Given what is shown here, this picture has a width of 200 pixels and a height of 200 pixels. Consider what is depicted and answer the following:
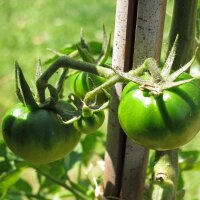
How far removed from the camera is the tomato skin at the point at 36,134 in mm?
960

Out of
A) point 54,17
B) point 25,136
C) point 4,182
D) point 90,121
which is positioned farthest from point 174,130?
point 54,17

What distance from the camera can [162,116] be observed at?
2.70 feet

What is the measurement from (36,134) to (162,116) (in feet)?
0.84

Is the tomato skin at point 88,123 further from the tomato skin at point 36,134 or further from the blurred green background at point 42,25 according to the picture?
the blurred green background at point 42,25

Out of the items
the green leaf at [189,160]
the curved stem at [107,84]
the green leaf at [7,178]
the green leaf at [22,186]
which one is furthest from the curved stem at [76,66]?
the green leaf at [22,186]

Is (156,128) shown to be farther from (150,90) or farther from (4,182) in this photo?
(4,182)

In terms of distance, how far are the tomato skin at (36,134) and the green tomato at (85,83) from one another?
86mm

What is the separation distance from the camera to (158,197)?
95 cm

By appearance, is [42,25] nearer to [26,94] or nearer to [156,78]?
[26,94]

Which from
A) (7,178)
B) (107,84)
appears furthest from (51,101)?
(7,178)

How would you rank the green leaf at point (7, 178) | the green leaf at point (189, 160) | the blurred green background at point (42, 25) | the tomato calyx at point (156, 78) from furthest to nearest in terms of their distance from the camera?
the blurred green background at point (42, 25) < the green leaf at point (189, 160) < the green leaf at point (7, 178) < the tomato calyx at point (156, 78)

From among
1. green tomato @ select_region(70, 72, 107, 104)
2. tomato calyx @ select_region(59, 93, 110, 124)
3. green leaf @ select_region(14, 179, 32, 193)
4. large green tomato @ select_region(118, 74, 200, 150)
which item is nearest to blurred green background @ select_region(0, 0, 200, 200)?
green leaf @ select_region(14, 179, 32, 193)

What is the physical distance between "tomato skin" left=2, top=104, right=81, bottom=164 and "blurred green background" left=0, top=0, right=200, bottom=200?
240cm

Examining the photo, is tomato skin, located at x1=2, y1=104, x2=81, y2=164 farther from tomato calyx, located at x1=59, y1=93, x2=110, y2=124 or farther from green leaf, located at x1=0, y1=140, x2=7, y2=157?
green leaf, located at x1=0, y1=140, x2=7, y2=157
